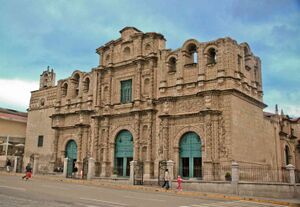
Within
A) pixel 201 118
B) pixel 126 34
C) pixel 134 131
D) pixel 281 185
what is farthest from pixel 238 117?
pixel 126 34

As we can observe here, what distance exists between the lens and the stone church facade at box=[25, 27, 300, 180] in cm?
2366

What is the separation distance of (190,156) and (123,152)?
661cm

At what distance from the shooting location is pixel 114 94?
100ft

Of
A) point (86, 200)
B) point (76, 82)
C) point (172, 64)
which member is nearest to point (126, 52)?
point (172, 64)

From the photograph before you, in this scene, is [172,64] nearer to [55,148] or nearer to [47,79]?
[55,148]

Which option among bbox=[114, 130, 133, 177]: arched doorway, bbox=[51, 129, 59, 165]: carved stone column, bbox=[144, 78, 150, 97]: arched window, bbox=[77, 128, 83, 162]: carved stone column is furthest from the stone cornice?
bbox=[51, 129, 59, 165]: carved stone column

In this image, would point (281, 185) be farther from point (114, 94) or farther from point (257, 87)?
point (114, 94)

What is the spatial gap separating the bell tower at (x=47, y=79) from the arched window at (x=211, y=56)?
21.5 metres

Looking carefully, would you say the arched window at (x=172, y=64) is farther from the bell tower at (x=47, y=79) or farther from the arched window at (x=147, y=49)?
the bell tower at (x=47, y=79)

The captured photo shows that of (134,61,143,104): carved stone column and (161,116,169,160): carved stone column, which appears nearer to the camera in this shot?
(161,116,169,160): carved stone column

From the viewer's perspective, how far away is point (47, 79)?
40.0m

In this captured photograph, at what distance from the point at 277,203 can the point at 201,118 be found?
9544 mm

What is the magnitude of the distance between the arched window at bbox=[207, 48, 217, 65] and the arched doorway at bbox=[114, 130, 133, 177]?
9042mm

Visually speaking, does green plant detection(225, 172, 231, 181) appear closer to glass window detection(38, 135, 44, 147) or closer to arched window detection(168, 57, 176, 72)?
arched window detection(168, 57, 176, 72)
